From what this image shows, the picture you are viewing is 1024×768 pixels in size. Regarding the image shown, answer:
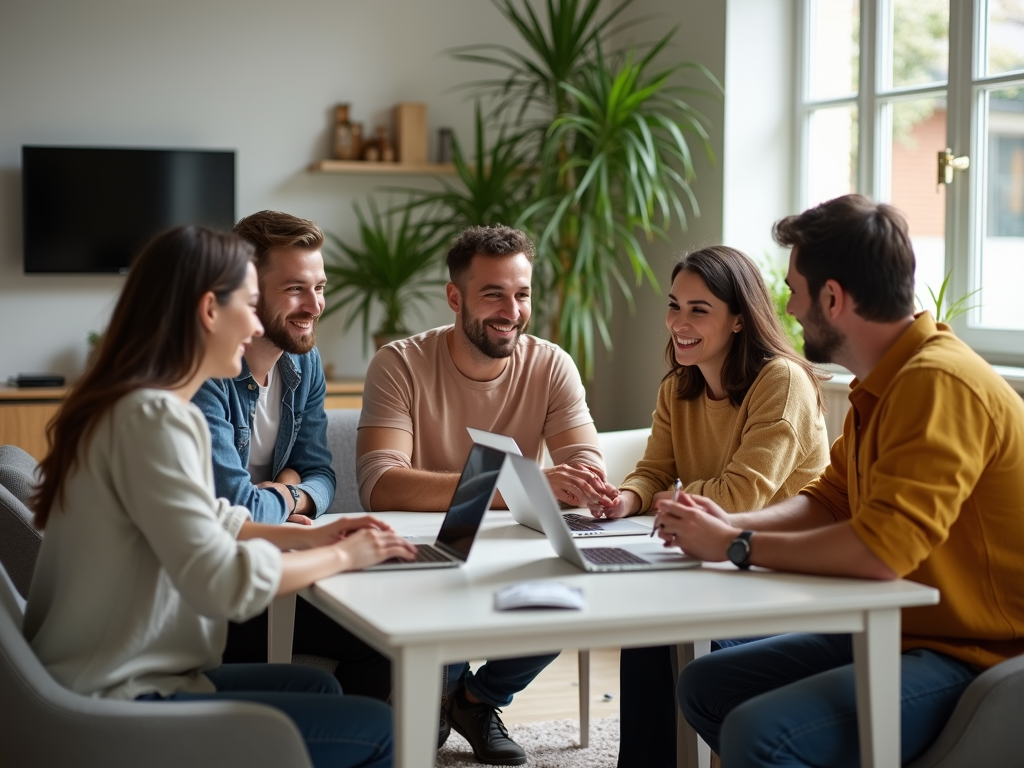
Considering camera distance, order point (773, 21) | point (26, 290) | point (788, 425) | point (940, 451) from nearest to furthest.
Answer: point (940, 451)
point (788, 425)
point (773, 21)
point (26, 290)

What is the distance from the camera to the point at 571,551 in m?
1.83

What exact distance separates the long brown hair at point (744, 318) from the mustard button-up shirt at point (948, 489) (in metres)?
0.55

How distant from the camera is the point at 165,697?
5.33 feet

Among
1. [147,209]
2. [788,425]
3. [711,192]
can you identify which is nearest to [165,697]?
[788,425]

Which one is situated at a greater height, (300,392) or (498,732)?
(300,392)

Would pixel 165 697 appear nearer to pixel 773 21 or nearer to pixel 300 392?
pixel 300 392

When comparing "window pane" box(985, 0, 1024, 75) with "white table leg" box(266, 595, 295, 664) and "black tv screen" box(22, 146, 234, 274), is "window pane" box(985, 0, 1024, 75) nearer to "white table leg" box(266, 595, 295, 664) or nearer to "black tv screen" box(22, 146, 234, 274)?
"white table leg" box(266, 595, 295, 664)

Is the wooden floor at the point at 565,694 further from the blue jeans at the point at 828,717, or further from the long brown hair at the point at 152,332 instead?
the long brown hair at the point at 152,332

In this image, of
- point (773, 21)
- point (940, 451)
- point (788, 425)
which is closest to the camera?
point (940, 451)

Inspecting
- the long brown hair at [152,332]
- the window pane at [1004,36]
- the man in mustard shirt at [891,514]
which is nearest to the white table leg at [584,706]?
the man in mustard shirt at [891,514]

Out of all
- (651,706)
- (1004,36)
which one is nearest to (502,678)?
(651,706)

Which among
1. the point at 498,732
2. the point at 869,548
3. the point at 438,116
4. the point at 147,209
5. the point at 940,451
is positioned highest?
the point at 438,116

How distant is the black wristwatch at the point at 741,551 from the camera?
178 cm

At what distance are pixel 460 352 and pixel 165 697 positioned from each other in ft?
4.44
